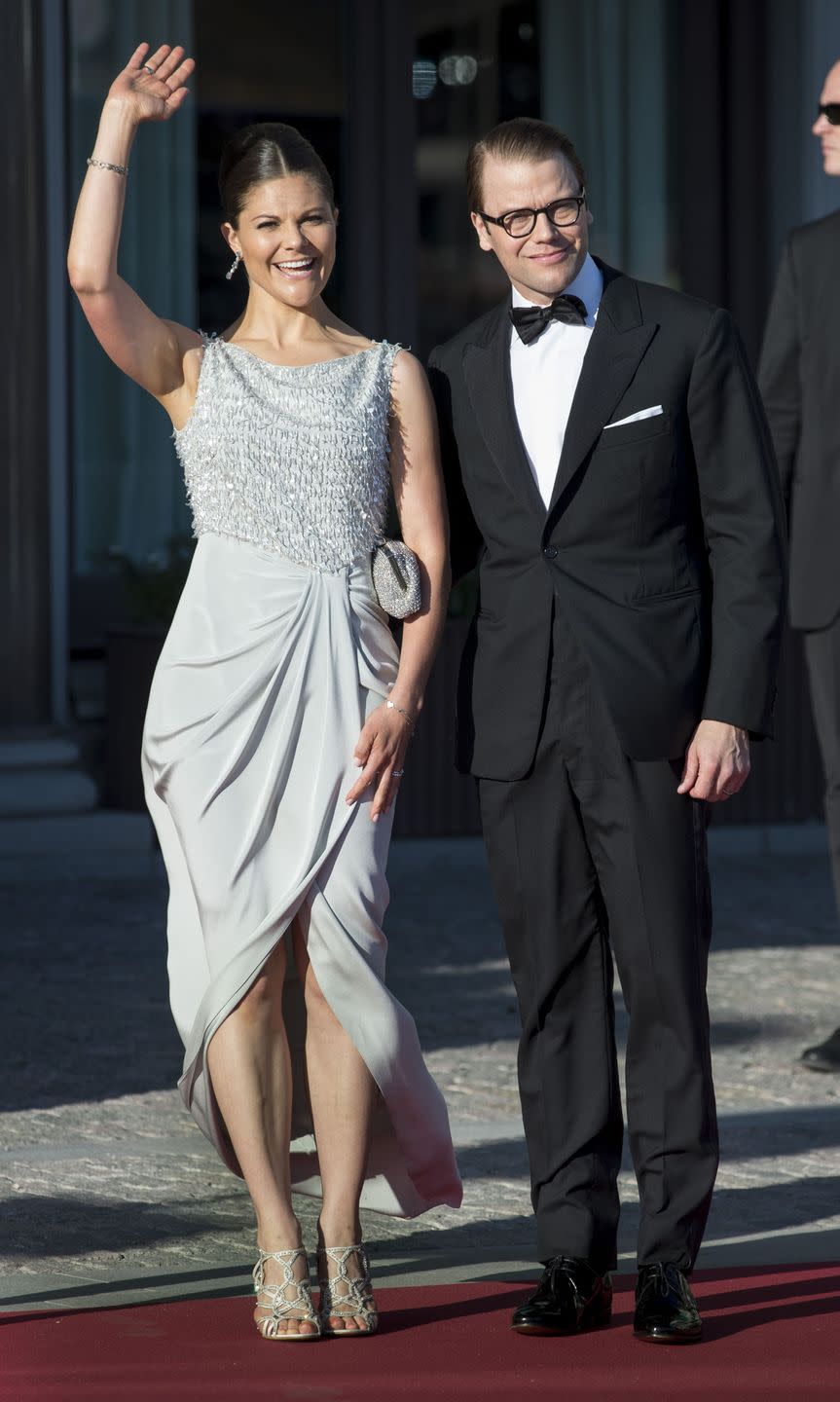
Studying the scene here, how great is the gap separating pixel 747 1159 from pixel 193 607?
6.56ft

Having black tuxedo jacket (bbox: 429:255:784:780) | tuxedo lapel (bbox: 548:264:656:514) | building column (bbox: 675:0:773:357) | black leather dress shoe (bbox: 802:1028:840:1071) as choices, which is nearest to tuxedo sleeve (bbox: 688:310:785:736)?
black tuxedo jacket (bbox: 429:255:784:780)

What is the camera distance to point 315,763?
12.7 ft

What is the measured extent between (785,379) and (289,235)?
2.11m

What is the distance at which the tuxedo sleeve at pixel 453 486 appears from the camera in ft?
13.1

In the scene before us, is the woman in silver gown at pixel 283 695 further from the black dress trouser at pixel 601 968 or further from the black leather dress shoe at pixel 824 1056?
the black leather dress shoe at pixel 824 1056

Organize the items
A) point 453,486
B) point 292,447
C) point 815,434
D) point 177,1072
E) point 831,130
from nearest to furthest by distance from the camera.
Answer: point 292,447 → point 453,486 → point 831,130 → point 815,434 → point 177,1072

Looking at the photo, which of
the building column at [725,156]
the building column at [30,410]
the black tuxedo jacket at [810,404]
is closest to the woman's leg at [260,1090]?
the black tuxedo jacket at [810,404]

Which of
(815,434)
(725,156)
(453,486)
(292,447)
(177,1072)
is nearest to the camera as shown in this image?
(292,447)

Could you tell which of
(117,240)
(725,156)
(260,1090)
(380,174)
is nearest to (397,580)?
(117,240)

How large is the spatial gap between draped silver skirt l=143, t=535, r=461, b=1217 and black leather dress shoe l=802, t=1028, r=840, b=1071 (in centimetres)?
217

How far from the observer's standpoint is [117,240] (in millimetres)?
3797

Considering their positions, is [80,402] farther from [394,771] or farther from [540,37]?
[394,771]

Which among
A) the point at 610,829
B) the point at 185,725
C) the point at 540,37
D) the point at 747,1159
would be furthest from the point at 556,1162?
the point at 540,37

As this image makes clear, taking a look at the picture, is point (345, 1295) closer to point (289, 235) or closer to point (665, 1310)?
point (665, 1310)
